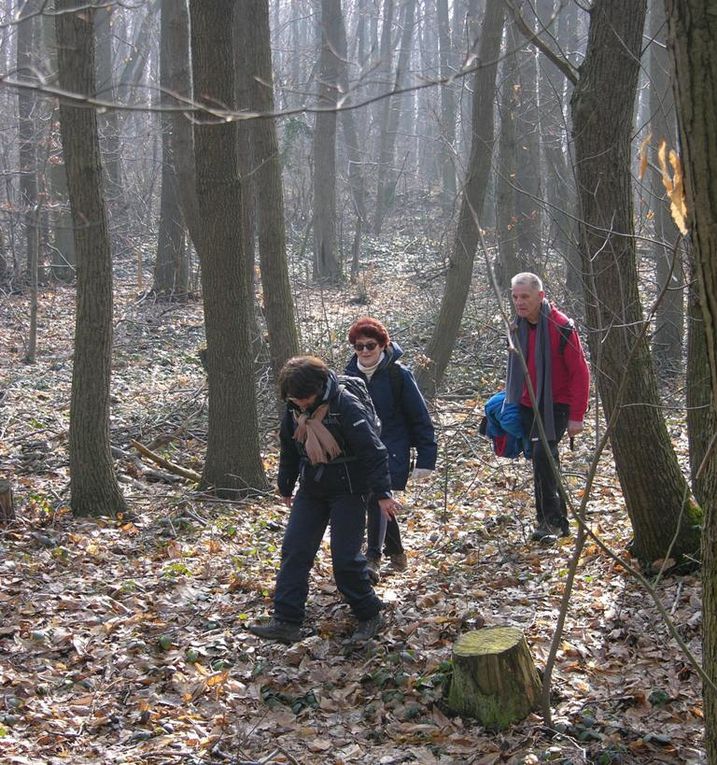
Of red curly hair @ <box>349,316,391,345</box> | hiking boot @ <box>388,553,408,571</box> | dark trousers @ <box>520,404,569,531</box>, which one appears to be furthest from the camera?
dark trousers @ <box>520,404,569,531</box>

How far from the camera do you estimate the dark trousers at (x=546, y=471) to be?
675cm

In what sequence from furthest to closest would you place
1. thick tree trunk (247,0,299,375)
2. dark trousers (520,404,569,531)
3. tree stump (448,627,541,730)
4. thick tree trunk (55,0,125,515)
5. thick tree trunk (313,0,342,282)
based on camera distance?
1. thick tree trunk (313,0,342,282)
2. thick tree trunk (247,0,299,375)
3. thick tree trunk (55,0,125,515)
4. dark trousers (520,404,569,531)
5. tree stump (448,627,541,730)

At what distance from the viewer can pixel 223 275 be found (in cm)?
819

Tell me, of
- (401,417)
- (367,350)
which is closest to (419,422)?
(401,417)

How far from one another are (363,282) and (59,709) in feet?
50.7

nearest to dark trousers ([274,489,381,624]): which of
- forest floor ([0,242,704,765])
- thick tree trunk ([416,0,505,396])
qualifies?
forest floor ([0,242,704,765])

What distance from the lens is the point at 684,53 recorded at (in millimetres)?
2635

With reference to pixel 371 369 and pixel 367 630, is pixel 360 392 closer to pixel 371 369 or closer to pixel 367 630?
pixel 371 369

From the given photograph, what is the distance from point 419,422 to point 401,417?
0.49 feet

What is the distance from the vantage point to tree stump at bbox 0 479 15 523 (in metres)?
7.24

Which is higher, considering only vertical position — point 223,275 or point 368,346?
point 223,275

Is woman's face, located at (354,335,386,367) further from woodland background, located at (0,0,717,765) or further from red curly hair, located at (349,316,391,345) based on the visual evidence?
woodland background, located at (0,0,717,765)

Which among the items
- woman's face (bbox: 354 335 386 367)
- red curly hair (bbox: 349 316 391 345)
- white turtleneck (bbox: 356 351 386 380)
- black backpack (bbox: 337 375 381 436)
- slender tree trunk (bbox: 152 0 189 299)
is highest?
slender tree trunk (bbox: 152 0 189 299)

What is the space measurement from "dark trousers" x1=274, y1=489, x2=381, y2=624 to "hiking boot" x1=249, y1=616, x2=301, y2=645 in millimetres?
37
